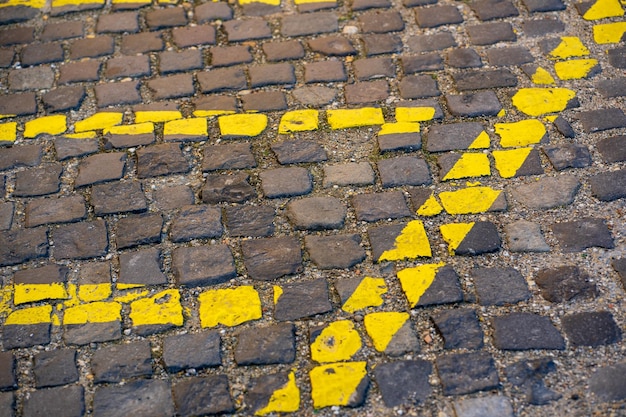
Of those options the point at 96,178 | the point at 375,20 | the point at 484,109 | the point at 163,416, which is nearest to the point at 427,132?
the point at 484,109

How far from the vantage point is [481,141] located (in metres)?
3.98

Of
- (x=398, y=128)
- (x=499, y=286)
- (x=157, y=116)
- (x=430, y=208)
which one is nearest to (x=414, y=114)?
(x=398, y=128)

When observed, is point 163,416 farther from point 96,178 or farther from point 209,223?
point 96,178

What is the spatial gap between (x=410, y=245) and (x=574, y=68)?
164 centimetres

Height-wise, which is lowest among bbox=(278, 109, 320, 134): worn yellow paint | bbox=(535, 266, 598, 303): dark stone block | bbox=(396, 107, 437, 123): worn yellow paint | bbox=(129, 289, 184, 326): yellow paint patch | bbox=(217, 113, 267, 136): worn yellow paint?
bbox=(535, 266, 598, 303): dark stone block

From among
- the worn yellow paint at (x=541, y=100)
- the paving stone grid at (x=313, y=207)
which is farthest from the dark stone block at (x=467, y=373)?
the worn yellow paint at (x=541, y=100)

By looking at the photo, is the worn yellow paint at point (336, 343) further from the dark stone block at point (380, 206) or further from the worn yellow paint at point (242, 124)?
the worn yellow paint at point (242, 124)

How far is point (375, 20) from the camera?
4828 mm

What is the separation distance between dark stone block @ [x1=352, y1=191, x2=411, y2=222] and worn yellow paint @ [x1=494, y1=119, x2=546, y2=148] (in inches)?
25.9

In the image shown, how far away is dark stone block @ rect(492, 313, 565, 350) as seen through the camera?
307 cm

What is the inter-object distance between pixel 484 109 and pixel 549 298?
1.27m

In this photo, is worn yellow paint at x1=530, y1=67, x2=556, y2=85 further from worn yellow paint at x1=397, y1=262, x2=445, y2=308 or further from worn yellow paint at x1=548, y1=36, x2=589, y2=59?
worn yellow paint at x1=397, y1=262, x2=445, y2=308

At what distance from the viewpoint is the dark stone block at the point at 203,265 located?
133 inches

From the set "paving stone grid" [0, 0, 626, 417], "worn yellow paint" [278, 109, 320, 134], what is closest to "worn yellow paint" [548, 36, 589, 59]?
"paving stone grid" [0, 0, 626, 417]
